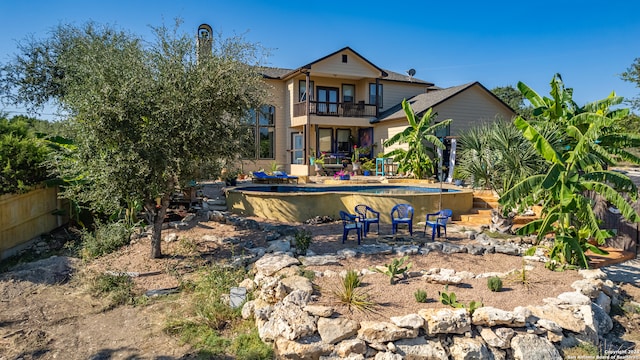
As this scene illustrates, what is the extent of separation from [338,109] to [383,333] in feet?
65.8

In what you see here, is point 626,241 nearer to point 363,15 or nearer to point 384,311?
point 384,311

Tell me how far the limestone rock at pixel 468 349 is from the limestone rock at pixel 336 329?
1.31 meters

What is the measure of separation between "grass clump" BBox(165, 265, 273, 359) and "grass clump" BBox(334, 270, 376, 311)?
1344mm

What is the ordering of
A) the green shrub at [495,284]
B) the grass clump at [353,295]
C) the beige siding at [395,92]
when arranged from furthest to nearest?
the beige siding at [395,92]
the green shrub at [495,284]
the grass clump at [353,295]

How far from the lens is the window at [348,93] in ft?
83.5

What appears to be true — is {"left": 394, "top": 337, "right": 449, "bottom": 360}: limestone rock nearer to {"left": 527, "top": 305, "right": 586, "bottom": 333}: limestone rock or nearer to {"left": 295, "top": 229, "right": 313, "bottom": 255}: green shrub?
{"left": 527, "top": 305, "right": 586, "bottom": 333}: limestone rock

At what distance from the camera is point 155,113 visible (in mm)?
6926

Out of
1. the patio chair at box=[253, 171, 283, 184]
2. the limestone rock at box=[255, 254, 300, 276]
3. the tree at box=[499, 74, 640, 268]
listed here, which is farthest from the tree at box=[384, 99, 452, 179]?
the limestone rock at box=[255, 254, 300, 276]

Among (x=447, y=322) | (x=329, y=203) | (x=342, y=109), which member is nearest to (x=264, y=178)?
(x=329, y=203)

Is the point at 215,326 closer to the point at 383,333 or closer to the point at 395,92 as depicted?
the point at 383,333

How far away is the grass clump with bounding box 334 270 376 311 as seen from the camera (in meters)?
5.48

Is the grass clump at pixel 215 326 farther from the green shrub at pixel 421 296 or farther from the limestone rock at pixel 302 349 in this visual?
the green shrub at pixel 421 296

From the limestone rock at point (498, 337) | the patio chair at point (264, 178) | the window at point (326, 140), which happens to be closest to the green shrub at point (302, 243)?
the limestone rock at point (498, 337)

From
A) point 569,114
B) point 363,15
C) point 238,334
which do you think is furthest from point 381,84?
point 238,334
